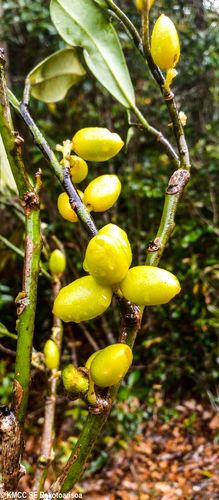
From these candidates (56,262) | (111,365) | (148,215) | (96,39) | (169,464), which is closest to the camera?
(111,365)

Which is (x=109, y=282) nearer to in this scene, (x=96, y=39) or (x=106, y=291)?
(x=106, y=291)

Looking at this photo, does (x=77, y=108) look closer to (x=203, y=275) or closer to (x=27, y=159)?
(x=27, y=159)

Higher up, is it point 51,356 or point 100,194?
point 100,194

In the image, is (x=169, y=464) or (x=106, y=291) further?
(x=169, y=464)

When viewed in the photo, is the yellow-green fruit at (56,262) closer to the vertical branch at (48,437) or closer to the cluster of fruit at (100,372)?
the vertical branch at (48,437)

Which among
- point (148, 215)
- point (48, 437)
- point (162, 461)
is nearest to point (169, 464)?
point (162, 461)

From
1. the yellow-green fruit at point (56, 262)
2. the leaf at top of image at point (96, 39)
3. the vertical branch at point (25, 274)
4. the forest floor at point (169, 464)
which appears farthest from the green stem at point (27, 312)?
the forest floor at point (169, 464)

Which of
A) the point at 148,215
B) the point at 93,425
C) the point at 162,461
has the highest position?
the point at 93,425
